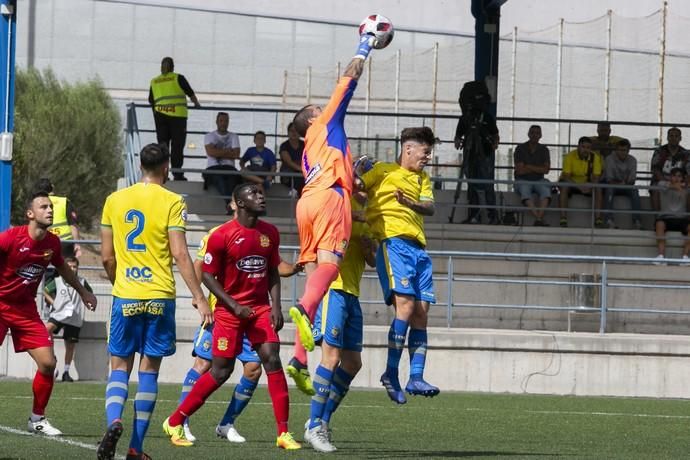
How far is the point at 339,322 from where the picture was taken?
10.8m

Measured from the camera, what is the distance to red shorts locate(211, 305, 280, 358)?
1043 centimetres

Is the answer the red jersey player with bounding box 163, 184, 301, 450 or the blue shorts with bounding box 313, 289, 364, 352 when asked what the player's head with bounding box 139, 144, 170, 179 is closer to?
the red jersey player with bounding box 163, 184, 301, 450

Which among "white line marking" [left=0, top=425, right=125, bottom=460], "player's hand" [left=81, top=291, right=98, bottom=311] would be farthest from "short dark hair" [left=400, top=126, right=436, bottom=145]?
"white line marking" [left=0, top=425, right=125, bottom=460]

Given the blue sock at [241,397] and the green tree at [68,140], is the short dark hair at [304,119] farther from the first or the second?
the green tree at [68,140]

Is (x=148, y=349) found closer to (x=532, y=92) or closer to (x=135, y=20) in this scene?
(x=532, y=92)

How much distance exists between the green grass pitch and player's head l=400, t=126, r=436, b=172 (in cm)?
213

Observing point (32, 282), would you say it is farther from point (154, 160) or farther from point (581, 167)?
point (581, 167)

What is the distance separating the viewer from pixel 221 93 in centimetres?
4522

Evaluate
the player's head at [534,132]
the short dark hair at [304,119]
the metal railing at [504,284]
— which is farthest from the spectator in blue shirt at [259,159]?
the short dark hair at [304,119]

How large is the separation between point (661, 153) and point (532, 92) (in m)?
15.2

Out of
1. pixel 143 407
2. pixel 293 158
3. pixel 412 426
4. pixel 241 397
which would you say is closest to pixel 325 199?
pixel 143 407

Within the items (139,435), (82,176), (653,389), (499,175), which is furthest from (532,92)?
(139,435)

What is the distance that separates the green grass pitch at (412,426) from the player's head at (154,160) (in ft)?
6.21

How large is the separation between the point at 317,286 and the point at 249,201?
81 cm
